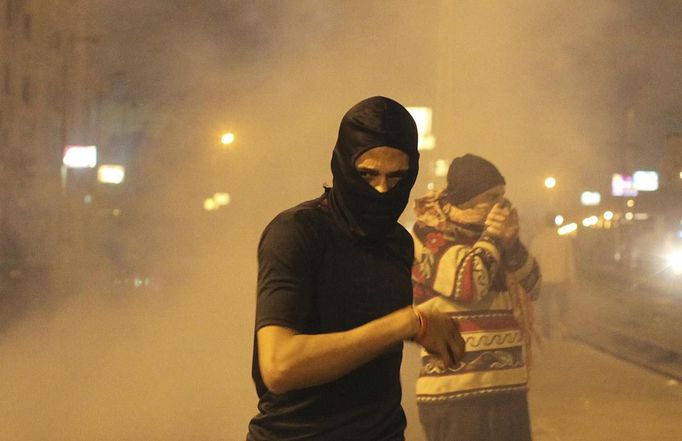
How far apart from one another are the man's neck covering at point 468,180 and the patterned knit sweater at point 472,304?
0.08 meters

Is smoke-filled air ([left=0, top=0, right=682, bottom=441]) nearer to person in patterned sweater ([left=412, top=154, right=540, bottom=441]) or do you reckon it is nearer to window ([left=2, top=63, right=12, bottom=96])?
person in patterned sweater ([left=412, top=154, right=540, bottom=441])

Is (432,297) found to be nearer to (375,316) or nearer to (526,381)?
(526,381)

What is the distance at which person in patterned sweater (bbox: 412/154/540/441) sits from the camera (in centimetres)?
263

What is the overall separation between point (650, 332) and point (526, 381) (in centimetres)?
889

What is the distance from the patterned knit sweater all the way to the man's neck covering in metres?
0.08

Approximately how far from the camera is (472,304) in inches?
104

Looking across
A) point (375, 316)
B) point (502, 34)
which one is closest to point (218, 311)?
point (502, 34)

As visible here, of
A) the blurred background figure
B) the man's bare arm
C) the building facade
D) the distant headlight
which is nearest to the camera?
the man's bare arm

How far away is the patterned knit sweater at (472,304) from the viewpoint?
8.59 ft

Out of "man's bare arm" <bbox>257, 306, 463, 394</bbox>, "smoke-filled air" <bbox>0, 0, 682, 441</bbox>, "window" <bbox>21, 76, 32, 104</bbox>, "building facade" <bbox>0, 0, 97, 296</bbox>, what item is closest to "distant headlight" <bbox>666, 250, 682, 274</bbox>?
"smoke-filled air" <bbox>0, 0, 682, 441</bbox>

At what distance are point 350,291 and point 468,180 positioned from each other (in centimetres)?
134

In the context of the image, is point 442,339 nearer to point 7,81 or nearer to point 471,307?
point 471,307

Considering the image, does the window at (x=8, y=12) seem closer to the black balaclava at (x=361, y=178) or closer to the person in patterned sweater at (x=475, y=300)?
the person in patterned sweater at (x=475, y=300)

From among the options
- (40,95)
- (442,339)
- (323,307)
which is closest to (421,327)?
(442,339)
